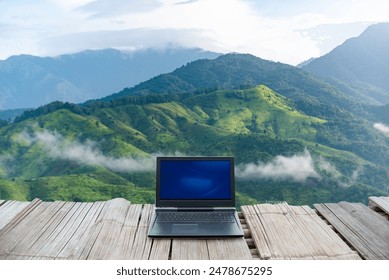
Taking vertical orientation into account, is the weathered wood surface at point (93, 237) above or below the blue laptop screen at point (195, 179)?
below

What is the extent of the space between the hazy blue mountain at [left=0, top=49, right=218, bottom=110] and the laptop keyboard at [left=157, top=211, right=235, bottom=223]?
15487 cm

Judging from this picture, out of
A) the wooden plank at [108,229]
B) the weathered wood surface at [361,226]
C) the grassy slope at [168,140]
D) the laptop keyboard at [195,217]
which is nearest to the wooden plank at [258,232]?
the laptop keyboard at [195,217]

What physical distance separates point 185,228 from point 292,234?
0.65 m

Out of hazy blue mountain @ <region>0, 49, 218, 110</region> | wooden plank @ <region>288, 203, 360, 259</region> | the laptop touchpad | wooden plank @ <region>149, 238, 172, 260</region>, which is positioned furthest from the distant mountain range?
hazy blue mountain @ <region>0, 49, 218, 110</region>

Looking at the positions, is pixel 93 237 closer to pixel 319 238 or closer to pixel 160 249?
pixel 160 249

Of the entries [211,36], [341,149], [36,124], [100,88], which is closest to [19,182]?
[36,124]

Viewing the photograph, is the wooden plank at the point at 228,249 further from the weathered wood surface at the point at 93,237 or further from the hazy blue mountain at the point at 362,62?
the hazy blue mountain at the point at 362,62

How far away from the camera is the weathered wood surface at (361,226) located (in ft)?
8.05

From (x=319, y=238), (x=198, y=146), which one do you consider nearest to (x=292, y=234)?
(x=319, y=238)

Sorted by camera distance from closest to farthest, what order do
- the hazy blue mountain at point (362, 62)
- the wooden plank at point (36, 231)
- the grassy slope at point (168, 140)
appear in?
the wooden plank at point (36, 231)
the grassy slope at point (168, 140)
the hazy blue mountain at point (362, 62)

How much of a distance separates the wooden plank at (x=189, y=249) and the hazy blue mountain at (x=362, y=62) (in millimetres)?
109336

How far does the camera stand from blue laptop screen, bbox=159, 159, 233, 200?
9.00 ft

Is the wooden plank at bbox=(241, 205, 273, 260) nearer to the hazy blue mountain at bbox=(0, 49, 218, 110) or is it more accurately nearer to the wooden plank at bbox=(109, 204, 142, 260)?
the wooden plank at bbox=(109, 204, 142, 260)

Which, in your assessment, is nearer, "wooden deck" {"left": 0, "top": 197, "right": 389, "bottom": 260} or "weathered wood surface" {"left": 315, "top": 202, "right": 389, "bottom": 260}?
"wooden deck" {"left": 0, "top": 197, "right": 389, "bottom": 260}
